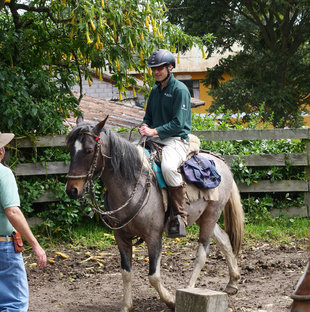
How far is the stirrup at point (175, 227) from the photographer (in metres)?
5.49

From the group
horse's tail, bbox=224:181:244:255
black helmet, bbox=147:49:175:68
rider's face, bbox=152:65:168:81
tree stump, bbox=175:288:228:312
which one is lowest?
horse's tail, bbox=224:181:244:255

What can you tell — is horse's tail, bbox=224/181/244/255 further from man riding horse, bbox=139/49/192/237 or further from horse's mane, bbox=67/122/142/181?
horse's mane, bbox=67/122/142/181

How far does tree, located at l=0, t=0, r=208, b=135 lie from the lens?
24.6 feet

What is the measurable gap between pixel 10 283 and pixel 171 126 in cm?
248

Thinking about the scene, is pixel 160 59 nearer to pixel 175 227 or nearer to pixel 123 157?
pixel 123 157

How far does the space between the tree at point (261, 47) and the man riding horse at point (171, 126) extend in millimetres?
14635

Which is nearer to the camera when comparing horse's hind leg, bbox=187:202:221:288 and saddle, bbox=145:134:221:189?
saddle, bbox=145:134:221:189

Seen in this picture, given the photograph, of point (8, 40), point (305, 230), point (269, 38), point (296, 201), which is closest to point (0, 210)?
point (8, 40)

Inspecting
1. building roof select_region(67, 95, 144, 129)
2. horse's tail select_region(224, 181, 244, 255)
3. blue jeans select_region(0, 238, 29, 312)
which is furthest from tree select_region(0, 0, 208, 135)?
building roof select_region(67, 95, 144, 129)

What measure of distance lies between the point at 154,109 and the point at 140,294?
223 centimetres

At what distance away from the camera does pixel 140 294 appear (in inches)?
245

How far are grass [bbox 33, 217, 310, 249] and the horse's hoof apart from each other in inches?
83.2

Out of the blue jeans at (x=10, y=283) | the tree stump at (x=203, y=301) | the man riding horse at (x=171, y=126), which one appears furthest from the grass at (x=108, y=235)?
the tree stump at (x=203, y=301)

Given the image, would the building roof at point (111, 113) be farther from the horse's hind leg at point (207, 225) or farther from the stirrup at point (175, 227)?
the stirrup at point (175, 227)
